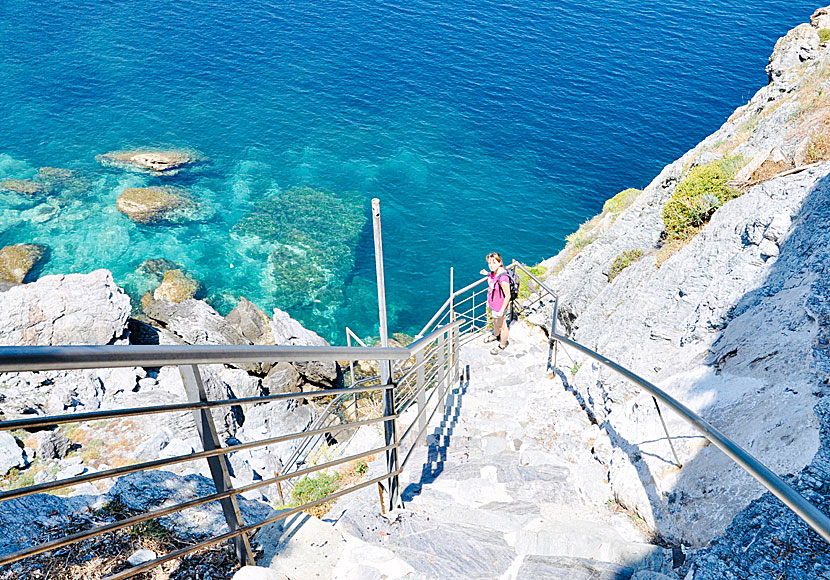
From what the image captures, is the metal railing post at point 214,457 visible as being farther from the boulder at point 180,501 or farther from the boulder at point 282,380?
the boulder at point 282,380

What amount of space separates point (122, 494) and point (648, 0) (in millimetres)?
64507

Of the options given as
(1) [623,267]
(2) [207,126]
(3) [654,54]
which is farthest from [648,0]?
(1) [623,267]

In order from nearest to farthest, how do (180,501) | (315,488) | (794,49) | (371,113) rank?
(180,501), (315,488), (794,49), (371,113)

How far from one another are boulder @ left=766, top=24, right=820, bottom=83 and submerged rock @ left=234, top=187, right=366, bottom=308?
67.6ft

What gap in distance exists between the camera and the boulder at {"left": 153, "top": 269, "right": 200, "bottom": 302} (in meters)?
25.3

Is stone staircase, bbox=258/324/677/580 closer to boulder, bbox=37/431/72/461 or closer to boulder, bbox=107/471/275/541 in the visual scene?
boulder, bbox=107/471/275/541

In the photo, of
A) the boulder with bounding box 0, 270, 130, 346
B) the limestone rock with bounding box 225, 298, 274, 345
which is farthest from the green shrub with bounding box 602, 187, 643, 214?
the boulder with bounding box 0, 270, 130, 346

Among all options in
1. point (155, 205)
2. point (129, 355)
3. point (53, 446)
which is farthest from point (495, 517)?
point (155, 205)

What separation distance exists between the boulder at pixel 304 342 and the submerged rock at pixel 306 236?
4109mm

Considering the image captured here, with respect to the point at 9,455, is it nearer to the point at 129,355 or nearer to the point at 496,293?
the point at 496,293

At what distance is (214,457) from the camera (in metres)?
2.90

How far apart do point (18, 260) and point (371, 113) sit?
22242mm

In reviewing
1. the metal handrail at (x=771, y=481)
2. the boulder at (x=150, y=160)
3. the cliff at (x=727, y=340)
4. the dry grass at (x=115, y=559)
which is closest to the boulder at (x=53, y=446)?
the cliff at (x=727, y=340)

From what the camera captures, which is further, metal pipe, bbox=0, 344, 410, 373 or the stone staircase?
the stone staircase
